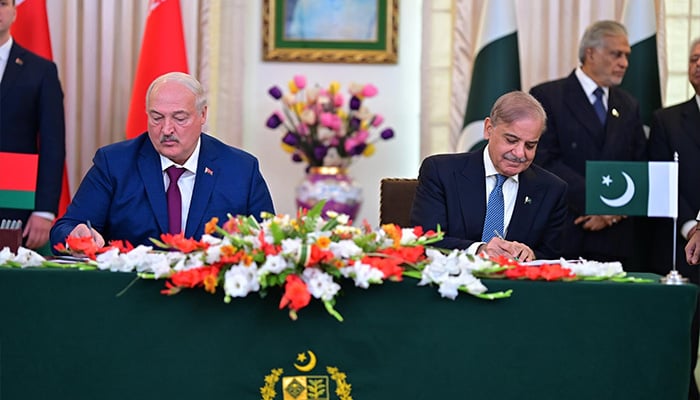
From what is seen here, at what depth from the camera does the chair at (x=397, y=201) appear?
3.89 metres

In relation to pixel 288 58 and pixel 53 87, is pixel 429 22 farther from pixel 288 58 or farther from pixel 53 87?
pixel 53 87

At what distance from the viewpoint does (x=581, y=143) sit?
482 centimetres

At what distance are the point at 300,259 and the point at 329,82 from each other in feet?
12.4

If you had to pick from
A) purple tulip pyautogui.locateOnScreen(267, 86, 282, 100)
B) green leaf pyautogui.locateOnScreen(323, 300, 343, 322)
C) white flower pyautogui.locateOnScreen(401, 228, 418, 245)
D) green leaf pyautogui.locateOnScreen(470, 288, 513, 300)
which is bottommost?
green leaf pyautogui.locateOnScreen(323, 300, 343, 322)

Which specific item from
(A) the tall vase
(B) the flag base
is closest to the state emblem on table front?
(B) the flag base

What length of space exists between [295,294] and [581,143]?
2.95m

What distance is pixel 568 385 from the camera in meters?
2.31

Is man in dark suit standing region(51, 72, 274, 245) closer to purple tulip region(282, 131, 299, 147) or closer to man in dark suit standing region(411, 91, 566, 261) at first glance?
man in dark suit standing region(411, 91, 566, 261)

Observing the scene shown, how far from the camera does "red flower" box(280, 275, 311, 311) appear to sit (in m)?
2.17

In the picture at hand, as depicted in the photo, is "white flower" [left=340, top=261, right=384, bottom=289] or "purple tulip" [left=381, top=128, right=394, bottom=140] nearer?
"white flower" [left=340, top=261, right=384, bottom=289]

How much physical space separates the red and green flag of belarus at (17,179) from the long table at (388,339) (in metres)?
1.16

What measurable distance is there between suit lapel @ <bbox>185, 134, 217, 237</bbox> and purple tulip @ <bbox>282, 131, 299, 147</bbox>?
189 centimetres

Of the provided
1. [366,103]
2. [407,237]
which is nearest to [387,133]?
[366,103]

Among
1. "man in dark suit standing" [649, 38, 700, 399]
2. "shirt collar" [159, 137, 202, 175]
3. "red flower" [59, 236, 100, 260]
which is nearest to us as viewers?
"red flower" [59, 236, 100, 260]
